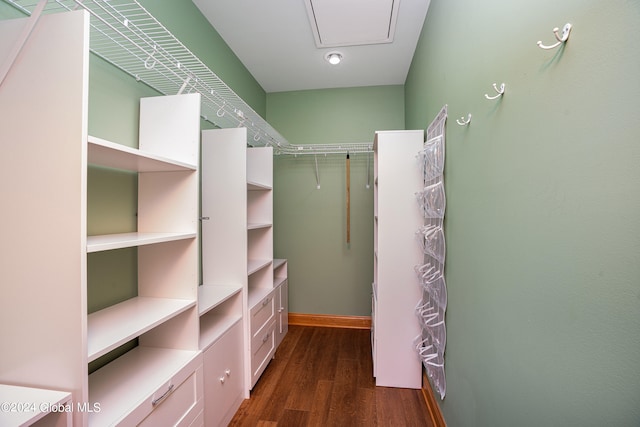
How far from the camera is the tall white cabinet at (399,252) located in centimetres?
203

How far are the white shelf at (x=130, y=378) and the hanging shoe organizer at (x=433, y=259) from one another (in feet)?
4.44

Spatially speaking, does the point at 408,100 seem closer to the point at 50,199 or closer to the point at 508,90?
the point at 508,90

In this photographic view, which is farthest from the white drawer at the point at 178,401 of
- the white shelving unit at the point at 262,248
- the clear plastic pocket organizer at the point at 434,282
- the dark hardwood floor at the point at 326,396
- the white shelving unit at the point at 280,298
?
the clear plastic pocket organizer at the point at 434,282

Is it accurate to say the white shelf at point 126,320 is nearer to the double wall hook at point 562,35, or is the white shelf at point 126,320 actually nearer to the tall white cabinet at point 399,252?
the tall white cabinet at point 399,252

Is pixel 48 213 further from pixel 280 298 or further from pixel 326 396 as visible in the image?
pixel 280 298

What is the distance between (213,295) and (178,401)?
629 mm

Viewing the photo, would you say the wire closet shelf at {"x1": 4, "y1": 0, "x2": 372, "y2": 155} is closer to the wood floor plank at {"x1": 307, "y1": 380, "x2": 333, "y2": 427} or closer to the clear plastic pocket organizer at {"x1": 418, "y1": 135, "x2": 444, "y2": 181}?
the clear plastic pocket organizer at {"x1": 418, "y1": 135, "x2": 444, "y2": 181}

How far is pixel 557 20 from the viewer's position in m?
0.66

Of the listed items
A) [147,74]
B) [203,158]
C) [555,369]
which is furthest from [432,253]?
[147,74]

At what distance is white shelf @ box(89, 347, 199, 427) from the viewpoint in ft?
3.16

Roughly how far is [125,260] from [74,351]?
0.64 meters

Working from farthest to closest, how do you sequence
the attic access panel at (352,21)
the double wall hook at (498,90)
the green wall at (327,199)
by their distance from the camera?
the green wall at (327,199), the attic access panel at (352,21), the double wall hook at (498,90)

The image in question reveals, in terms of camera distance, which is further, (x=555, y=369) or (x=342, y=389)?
(x=342, y=389)

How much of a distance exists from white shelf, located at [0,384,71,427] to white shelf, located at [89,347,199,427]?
18 cm
